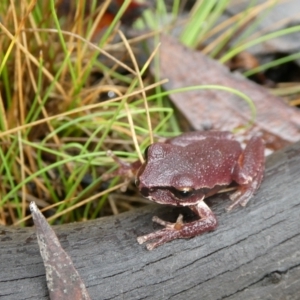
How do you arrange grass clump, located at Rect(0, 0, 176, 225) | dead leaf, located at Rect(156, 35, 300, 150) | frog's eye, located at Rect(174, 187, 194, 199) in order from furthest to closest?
dead leaf, located at Rect(156, 35, 300, 150), grass clump, located at Rect(0, 0, 176, 225), frog's eye, located at Rect(174, 187, 194, 199)

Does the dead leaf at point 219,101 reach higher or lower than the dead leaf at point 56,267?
higher

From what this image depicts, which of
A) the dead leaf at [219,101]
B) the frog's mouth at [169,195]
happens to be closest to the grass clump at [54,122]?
the dead leaf at [219,101]

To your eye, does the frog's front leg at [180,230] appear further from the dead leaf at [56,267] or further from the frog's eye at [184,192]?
the dead leaf at [56,267]

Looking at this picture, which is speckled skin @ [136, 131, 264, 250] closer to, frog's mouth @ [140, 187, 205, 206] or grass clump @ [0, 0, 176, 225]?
frog's mouth @ [140, 187, 205, 206]

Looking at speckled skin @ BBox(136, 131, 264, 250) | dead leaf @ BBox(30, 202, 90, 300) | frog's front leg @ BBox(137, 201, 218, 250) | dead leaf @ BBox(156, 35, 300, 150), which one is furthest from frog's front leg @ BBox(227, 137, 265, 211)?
dead leaf @ BBox(30, 202, 90, 300)

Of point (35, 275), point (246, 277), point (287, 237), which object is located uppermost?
point (287, 237)

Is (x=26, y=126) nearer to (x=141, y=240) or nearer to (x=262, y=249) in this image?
(x=141, y=240)

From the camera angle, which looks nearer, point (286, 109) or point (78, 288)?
point (78, 288)

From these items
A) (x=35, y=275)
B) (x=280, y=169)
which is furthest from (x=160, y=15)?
(x=35, y=275)
